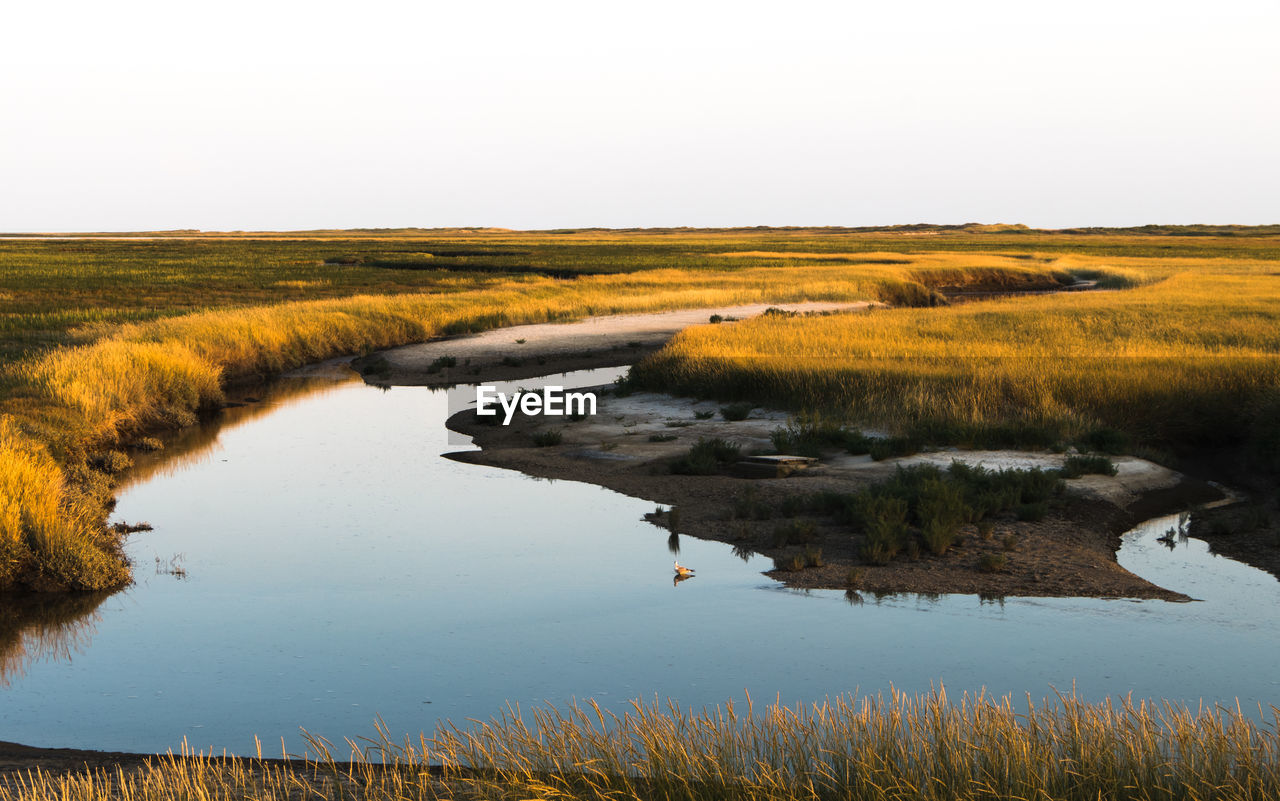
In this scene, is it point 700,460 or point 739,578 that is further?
point 700,460

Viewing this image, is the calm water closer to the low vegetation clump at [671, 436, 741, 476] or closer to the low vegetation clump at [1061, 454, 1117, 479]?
the low vegetation clump at [1061, 454, 1117, 479]

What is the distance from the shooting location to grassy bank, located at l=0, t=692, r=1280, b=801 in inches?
236

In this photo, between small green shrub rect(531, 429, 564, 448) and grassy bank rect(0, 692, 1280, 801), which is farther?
small green shrub rect(531, 429, 564, 448)

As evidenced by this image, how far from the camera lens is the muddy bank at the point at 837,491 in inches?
487

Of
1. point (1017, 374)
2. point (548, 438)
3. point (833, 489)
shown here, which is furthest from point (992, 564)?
point (548, 438)

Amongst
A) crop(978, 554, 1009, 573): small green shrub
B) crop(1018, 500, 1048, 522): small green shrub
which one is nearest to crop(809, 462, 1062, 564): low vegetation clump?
crop(1018, 500, 1048, 522): small green shrub

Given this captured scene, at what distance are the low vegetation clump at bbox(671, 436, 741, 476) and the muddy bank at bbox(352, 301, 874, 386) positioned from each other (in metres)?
14.3

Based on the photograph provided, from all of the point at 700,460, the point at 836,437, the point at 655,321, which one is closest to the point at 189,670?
the point at 700,460

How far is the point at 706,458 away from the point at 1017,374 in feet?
24.0

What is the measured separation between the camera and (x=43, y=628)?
36.7ft

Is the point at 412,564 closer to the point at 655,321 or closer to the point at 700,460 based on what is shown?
the point at 700,460

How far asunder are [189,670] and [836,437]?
39.3 ft

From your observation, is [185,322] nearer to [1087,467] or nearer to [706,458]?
[706,458]

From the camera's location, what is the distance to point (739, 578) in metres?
12.7
